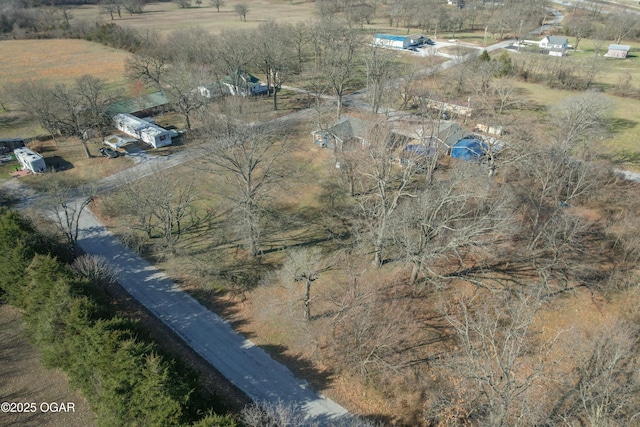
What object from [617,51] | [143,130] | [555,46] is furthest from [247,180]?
[617,51]

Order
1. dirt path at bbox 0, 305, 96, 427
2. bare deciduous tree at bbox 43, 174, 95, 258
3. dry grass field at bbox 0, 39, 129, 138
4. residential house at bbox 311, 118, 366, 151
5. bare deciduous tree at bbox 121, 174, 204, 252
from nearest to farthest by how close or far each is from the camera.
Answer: dirt path at bbox 0, 305, 96, 427, bare deciduous tree at bbox 43, 174, 95, 258, bare deciduous tree at bbox 121, 174, 204, 252, residential house at bbox 311, 118, 366, 151, dry grass field at bbox 0, 39, 129, 138

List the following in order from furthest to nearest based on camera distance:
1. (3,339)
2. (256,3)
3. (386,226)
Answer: (256,3)
(386,226)
(3,339)

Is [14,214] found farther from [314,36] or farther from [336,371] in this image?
[314,36]

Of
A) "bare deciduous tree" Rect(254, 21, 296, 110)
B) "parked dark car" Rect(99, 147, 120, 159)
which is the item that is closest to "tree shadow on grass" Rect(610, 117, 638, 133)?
"bare deciduous tree" Rect(254, 21, 296, 110)

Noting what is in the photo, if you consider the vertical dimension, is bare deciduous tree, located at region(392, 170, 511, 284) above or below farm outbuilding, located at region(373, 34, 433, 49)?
below

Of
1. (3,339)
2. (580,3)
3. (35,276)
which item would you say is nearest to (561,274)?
(35,276)

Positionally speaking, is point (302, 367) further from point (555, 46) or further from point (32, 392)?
point (555, 46)

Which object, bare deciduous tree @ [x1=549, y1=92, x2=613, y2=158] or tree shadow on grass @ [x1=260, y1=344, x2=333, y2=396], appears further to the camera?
bare deciduous tree @ [x1=549, y1=92, x2=613, y2=158]

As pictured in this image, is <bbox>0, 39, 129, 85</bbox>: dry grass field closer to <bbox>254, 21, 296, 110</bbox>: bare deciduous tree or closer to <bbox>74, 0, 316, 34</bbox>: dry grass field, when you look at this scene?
<bbox>74, 0, 316, 34</bbox>: dry grass field
